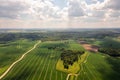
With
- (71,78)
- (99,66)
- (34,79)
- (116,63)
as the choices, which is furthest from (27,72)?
(116,63)

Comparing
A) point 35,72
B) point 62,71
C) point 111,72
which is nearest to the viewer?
point 111,72

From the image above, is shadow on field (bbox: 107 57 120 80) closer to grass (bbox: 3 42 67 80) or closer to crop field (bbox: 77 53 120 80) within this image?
crop field (bbox: 77 53 120 80)

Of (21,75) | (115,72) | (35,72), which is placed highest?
(21,75)

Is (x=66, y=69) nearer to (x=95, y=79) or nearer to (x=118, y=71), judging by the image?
(x=95, y=79)

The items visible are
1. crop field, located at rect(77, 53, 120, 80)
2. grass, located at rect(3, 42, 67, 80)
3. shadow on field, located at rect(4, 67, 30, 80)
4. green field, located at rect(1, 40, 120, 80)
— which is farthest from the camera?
crop field, located at rect(77, 53, 120, 80)

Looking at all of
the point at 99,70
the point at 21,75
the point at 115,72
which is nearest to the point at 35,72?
the point at 21,75

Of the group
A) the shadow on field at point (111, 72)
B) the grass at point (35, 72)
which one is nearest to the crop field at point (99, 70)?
the shadow on field at point (111, 72)

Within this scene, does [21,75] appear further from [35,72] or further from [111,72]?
[111,72]

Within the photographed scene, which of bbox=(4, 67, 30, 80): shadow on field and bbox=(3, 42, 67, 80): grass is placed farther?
bbox=(3, 42, 67, 80): grass

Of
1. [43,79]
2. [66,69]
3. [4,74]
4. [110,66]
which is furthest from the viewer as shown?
[110,66]

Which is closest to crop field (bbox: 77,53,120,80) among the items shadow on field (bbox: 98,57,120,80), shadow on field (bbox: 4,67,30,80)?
shadow on field (bbox: 98,57,120,80)

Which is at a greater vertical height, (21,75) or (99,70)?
(21,75)
